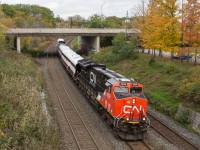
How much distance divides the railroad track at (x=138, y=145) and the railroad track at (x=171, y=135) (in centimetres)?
187

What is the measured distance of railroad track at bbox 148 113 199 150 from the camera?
18734 millimetres

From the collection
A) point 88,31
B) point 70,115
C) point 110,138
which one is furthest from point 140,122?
point 88,31

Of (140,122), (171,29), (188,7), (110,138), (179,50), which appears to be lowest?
(110,138)

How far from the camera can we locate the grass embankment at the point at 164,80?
2572 centimetres

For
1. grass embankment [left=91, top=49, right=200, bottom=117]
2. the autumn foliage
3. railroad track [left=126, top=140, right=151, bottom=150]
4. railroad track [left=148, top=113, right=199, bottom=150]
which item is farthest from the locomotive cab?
the autumn foliage

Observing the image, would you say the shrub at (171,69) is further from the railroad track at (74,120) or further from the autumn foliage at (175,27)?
the railroad track at (74,120)

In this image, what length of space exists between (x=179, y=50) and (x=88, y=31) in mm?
33204

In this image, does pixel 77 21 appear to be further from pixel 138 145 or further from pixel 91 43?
pixel 138 145

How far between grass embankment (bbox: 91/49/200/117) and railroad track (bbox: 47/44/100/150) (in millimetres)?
7459

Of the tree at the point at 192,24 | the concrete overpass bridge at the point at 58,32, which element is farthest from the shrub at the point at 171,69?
the concrete overpass bridge at the point at 58,32

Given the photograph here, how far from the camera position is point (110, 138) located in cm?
1994

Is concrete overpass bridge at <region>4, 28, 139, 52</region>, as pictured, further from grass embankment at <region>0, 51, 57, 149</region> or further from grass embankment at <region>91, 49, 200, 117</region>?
grass embankment at <region>0, 51, 57, 149</region>

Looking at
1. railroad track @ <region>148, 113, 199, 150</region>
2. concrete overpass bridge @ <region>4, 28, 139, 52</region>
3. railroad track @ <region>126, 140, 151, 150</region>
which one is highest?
concrete overpass bridge @ <region>4, 28, 139, 52</region>

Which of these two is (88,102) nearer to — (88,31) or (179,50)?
(179,50)
